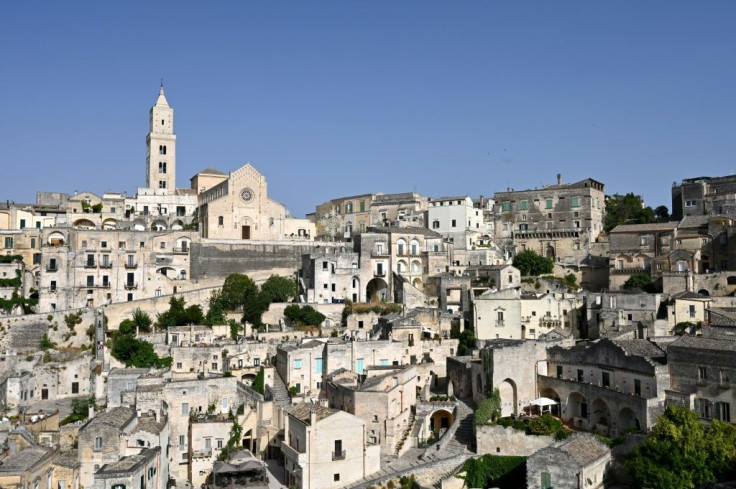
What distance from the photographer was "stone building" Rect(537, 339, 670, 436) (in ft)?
109

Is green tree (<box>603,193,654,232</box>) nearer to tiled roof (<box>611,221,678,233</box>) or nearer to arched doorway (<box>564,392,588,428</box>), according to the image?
tiled roof (<box>611,221,678,233</box>)

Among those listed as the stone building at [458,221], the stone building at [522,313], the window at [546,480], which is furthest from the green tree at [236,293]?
the window at [546,480]

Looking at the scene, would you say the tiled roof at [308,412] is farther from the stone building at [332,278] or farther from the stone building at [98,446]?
the stone building at [332,278]

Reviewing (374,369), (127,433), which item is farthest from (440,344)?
(127,433)

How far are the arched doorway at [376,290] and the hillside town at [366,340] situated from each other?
0.54m

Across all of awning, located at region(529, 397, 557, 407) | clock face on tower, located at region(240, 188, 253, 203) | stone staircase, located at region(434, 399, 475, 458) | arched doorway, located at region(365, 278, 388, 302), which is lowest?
stone staircase, located at region(434, 399, 475, 458)

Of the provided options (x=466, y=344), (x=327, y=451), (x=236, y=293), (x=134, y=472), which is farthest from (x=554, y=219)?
(x=134, y=472)

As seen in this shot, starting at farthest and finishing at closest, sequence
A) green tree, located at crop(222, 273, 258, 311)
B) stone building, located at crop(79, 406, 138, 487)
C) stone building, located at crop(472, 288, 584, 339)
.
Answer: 1. green tree, located at crop(222, 273, 258, 311)
2. stone building, located at crop(472, 288, 584, 339)
3. stone building, located at crop(79, 406, 138, 487)

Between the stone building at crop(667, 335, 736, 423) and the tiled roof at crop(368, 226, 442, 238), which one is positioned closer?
the stone building at crop(667, 335, 736, 423)

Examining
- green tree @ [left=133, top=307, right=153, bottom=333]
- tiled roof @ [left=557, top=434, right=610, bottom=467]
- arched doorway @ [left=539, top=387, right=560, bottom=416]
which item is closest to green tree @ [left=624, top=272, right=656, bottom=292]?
arched doorway @ [left=539, top=387, right=560, bottom=416]

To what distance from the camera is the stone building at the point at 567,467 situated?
97.9 feet

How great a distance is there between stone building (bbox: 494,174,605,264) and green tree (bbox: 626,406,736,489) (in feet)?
116

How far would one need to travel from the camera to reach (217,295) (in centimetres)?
5425

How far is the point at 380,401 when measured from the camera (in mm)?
36406
